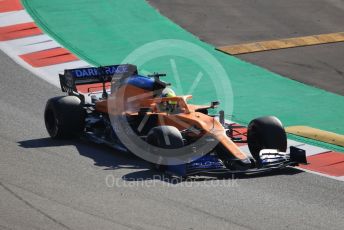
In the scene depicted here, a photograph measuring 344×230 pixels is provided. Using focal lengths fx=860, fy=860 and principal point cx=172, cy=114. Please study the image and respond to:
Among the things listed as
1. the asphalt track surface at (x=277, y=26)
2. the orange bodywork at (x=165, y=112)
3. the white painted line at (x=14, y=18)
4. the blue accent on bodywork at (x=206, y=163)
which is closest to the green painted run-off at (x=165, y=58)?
the white painted line at (x=14, y=18)

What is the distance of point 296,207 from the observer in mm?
12742

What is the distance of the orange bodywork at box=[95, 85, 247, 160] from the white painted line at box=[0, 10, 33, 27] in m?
8.71

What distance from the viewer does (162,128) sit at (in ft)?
46.3

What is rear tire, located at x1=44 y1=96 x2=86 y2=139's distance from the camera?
52.4ft

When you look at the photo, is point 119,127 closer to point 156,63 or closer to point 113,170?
point 113,170

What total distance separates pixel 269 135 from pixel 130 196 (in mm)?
3082

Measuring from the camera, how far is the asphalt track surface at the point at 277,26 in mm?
21656

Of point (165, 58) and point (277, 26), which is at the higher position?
point (277, 26)

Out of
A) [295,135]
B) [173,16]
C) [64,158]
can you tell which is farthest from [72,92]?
[173,16]

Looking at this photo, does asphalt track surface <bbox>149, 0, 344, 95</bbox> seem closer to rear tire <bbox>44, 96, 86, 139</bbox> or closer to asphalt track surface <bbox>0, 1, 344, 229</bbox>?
rear tire <bbox>44, 96, 86, 139</bbox>

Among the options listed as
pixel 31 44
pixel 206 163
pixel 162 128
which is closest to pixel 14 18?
pixel 31 44

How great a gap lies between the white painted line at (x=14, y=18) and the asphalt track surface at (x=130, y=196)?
8.71 m

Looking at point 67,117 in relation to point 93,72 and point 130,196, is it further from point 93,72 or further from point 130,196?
point 130,196

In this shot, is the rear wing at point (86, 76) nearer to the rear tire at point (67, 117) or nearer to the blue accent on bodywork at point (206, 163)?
the rear tire at point (67, 117)
